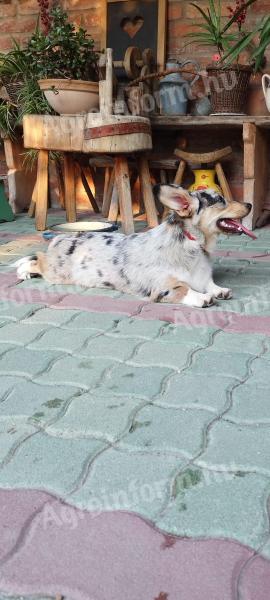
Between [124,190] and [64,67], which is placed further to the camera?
[64,67]

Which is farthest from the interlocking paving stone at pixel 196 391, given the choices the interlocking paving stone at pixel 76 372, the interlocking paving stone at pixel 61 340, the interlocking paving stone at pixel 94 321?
the interlocking paving stone at pixel 94 321

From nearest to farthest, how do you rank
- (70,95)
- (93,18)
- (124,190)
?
(124,190) → (70,95) → (93,18)

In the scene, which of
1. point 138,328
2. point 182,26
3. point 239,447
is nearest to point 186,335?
point 138,328

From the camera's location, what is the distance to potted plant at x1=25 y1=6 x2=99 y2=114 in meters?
4.78

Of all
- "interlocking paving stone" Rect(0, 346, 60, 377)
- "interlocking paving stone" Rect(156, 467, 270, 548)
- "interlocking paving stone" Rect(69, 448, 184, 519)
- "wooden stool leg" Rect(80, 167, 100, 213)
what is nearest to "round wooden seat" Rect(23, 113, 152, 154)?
"wooden stool leg" Rect(80, 167, 100, 213)

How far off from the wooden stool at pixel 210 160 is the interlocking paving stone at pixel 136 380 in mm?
3463

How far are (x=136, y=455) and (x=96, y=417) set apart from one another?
0.87 feet

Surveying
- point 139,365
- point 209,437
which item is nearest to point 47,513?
point 209,437

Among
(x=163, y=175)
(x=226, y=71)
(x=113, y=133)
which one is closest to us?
(x=113, y=133)

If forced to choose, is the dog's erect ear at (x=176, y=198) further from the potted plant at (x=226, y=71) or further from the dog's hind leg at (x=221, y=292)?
the potted plant at (x=226, y=71)

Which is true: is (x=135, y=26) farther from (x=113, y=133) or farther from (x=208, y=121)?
(x=113, y=133)

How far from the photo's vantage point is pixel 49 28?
18.6ft

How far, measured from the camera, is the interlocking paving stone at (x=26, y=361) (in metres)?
2.25

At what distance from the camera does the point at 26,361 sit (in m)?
2.34
